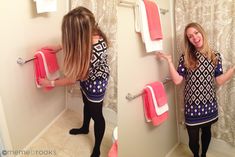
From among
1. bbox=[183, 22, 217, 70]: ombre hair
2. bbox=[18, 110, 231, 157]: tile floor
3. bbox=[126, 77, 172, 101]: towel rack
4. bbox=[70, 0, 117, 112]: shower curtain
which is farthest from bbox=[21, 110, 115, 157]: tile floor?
bbox=[183, 22, 217, 70]: ombre hair

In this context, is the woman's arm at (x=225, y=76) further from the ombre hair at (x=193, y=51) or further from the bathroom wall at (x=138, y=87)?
the bathroom wall at (x=138, y=87)

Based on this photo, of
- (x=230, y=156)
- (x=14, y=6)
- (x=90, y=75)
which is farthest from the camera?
(x=230, y=156)

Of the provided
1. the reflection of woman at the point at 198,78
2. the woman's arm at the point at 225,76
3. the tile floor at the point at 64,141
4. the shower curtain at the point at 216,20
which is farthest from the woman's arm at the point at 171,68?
the tile floor at the point at 64,141

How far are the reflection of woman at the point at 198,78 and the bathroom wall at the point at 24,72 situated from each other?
0.76 metres

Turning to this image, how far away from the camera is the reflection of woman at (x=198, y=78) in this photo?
54.2 inches

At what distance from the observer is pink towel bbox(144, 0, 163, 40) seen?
3.81 feet

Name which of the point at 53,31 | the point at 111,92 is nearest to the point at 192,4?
the point at 111,92

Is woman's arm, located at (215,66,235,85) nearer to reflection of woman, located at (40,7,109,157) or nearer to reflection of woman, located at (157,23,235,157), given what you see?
reflection of woman, located at (157,23,235,157)

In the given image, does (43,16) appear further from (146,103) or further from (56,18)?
(146,103)

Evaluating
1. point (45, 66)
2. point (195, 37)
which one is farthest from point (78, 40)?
point (195, 37)

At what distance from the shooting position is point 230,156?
6.09 feet

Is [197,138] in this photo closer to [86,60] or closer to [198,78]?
[198,78]

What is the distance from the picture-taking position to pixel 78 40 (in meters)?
0.90

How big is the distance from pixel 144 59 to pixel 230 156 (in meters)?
1.22
